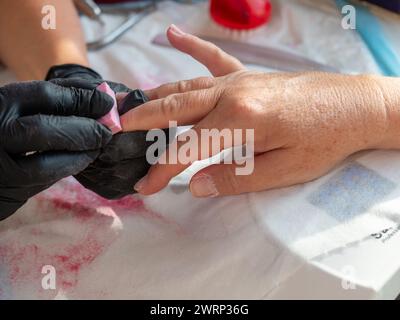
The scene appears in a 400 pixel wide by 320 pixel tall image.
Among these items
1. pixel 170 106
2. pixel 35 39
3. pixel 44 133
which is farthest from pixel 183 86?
pixel 35 39

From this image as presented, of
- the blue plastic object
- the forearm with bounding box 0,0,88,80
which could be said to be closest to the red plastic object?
the blue plastic object

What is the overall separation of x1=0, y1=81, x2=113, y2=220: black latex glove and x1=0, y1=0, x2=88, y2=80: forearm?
32 centimetres

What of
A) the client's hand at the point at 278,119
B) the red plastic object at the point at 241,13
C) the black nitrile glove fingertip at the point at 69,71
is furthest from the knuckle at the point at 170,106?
the red plastic object at the point at 241,13

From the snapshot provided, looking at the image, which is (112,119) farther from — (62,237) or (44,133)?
(62,237)

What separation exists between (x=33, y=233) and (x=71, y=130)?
230mm

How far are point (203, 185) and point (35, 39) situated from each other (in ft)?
1.69

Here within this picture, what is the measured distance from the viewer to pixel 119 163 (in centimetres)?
78

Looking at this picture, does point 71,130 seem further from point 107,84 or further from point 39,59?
point 39,59

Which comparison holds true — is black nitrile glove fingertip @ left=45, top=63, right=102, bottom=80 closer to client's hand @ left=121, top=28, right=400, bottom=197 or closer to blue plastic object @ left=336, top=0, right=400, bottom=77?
client's hand @ left=121, top=28, right=400, bottom=197

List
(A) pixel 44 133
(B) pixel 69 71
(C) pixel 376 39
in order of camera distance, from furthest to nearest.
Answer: (C) pixel 376 39
(B) pixel 69 71
(A) pixel 44 133

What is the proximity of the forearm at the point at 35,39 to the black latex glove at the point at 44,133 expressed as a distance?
322mm

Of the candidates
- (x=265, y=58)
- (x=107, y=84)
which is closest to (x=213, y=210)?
(x=107, y=84)

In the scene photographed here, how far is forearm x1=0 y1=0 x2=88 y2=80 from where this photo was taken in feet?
3.47

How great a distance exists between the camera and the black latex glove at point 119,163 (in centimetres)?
76
